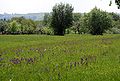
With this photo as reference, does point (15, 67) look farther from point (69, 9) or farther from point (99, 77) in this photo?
point (69, 9)

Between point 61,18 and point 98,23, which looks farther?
point 98,23

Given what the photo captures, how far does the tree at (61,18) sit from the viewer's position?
120m

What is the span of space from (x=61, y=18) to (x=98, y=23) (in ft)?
59.5

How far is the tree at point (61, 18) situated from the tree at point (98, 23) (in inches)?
479

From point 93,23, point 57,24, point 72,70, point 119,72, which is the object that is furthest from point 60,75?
point 93,23

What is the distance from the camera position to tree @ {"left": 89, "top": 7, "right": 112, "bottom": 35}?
5098 inches

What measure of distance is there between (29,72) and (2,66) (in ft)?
7.54

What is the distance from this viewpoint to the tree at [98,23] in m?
130

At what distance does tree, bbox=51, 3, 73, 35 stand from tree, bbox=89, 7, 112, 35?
1217cm

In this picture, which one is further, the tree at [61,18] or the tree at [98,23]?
the tree at [98,23]

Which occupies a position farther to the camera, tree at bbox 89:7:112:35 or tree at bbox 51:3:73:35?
tree at bbox 89:7:112:35

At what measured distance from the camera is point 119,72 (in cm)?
1333

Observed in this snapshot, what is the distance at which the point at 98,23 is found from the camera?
431 ft

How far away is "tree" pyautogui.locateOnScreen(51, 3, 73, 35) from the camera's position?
120500mm
